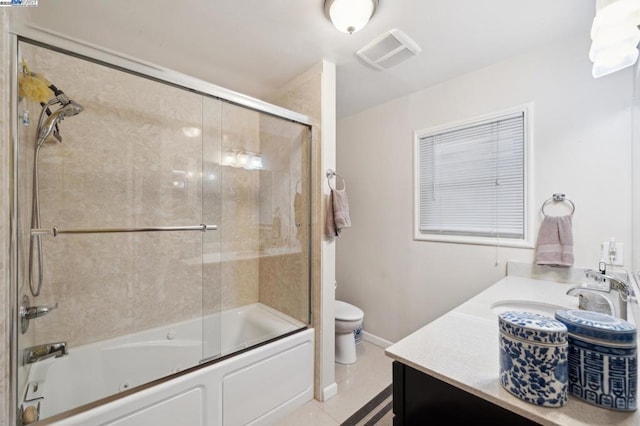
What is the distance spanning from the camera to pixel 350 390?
78.4 inches

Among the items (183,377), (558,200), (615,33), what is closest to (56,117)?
(183,377)

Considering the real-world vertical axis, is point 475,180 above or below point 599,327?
above

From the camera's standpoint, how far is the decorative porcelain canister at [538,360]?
60 centimetres

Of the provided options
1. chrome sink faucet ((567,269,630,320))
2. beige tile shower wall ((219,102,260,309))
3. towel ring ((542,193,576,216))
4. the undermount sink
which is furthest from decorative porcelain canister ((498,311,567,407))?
beige tile shower wall ((219,102,260,309))

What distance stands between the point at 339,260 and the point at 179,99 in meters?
2.25

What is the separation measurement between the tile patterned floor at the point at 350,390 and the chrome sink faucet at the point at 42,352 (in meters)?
1.31

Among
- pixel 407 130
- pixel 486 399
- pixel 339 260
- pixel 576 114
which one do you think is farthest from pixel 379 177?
pixel 486 399

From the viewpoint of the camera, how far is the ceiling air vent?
164cm

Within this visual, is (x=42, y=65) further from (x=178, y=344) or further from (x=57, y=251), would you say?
(x=178, y=344)

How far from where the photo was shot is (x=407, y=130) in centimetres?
248

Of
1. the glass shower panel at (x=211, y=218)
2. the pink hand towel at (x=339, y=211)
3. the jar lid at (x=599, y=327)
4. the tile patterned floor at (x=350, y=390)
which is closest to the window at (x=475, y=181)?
the pink hand towel at (x=339, y=211)

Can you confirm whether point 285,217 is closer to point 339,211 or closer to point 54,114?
point 339,211

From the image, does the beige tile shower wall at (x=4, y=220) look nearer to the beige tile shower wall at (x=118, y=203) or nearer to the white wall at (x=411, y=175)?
the beige tile shower wall at (x=118, y=203)

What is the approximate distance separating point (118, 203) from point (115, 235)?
0.73 ft
